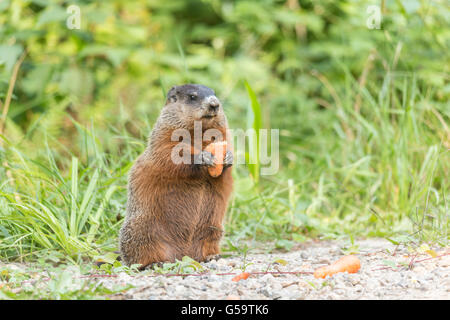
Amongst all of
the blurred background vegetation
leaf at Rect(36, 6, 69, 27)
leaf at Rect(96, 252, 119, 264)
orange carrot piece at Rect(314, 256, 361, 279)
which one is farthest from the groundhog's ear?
leaf at Rect(36, 6, 69, 27)

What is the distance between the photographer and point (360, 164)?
4.96m

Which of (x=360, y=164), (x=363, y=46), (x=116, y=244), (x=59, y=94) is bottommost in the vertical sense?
(x=116, y=244)

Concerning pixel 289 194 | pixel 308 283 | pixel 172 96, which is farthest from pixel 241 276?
pixel 289 194

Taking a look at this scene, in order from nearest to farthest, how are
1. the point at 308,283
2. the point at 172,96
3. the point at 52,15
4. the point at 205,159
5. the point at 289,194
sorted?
1. the point at 308,283
2. the point at 205,159
3. the point at 172,96
4. the point at 289,194
5. the point at 52,15

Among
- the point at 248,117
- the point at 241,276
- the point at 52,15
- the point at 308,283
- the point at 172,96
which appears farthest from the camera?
the point at 52,15

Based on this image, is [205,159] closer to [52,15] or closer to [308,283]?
[308,283]

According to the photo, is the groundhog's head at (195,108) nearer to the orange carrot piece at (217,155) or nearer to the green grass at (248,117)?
the orange carrot piece at (217,155)

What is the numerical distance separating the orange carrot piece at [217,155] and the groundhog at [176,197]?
0.03 meters

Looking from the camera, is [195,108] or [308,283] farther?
[195,108]

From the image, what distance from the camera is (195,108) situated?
3.46m

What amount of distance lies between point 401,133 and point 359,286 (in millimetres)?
2322

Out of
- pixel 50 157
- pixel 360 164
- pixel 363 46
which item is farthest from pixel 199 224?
pixel 363 46

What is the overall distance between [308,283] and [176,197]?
1.00m

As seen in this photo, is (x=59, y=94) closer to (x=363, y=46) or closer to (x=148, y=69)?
(x=148, y=69)
